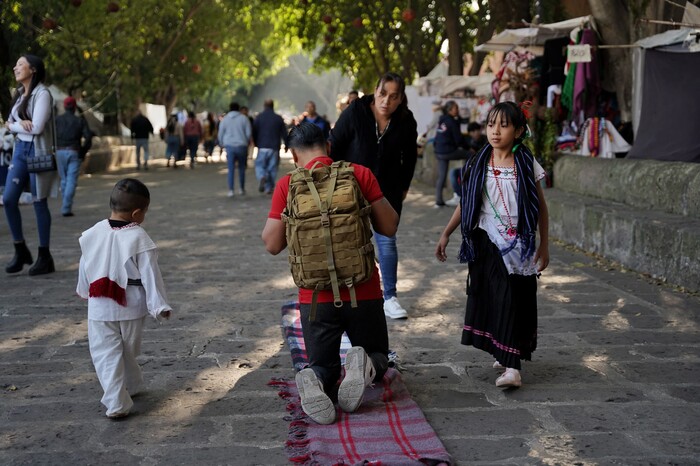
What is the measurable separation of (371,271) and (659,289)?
4.23 m

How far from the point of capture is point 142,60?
3150cm

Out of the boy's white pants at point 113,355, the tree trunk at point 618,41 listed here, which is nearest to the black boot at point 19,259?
the boy's white pants at point 113,355

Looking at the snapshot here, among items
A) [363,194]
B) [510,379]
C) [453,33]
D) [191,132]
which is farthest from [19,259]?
[191,132]

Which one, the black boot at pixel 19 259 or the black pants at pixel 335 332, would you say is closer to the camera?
the black pants at pixel 335 332

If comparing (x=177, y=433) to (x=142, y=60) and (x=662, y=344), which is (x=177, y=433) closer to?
(x=662, y=344)

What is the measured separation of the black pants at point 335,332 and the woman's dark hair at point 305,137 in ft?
2.63

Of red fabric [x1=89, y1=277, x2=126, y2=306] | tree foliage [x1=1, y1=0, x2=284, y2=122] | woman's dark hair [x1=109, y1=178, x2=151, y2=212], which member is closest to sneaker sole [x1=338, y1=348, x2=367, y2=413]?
red fabric [x1=89, y1=277, x2=126, y2=306]

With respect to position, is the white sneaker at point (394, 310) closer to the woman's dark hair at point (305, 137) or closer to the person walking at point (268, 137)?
the woman's dark hair at point (305, 137)

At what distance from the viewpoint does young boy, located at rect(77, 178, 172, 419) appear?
4.58 meters

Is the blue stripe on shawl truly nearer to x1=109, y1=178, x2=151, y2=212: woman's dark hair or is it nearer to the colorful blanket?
the colorful blanket

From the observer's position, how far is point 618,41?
13.2m

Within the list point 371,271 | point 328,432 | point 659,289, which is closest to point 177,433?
point 328,432

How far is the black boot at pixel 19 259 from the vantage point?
873 centimetres

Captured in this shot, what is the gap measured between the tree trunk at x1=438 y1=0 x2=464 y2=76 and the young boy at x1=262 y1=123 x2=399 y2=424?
727 inches
